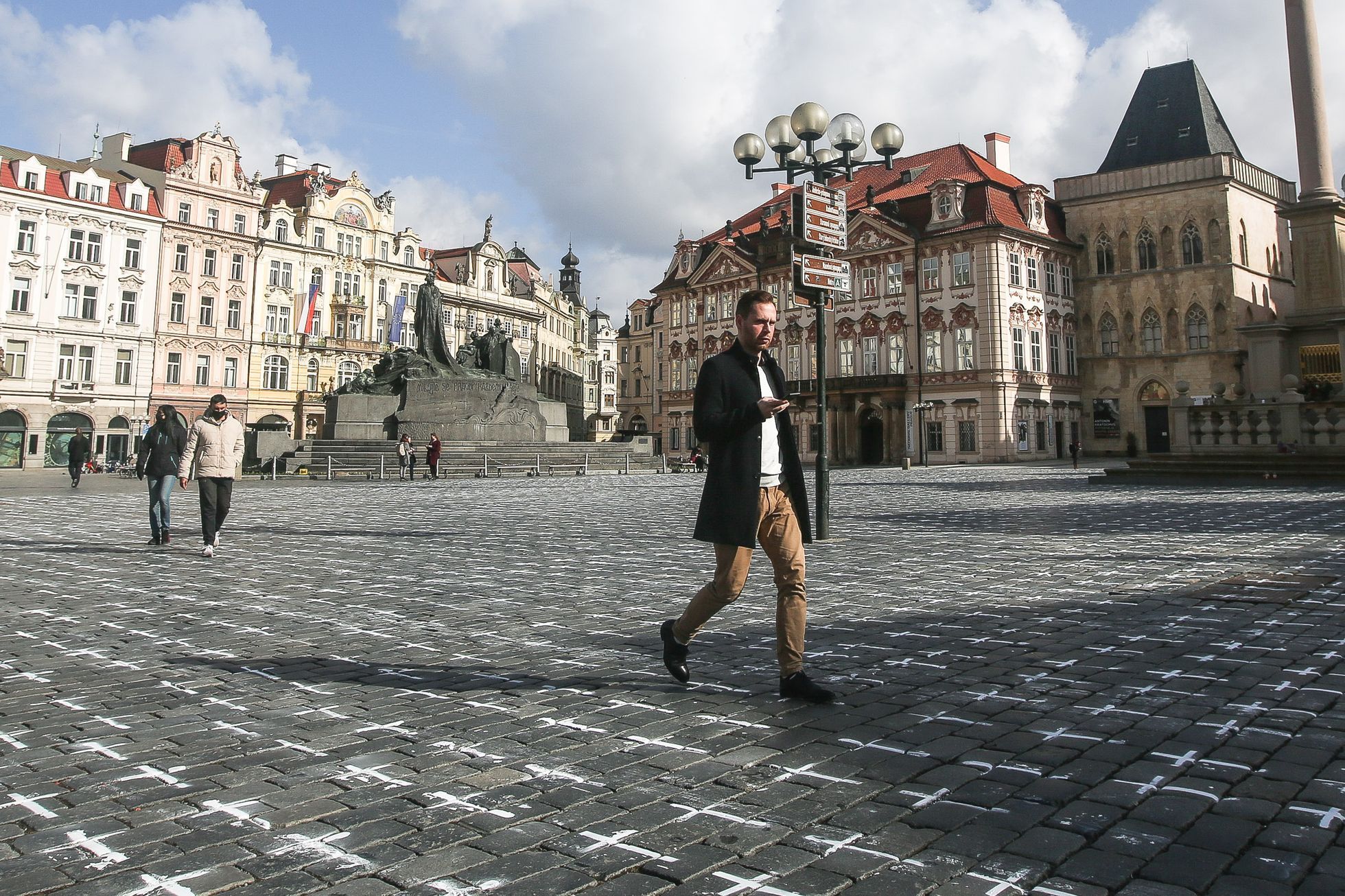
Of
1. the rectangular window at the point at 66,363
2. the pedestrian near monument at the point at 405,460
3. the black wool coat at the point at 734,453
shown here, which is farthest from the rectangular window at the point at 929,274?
the black wool coat at the point at 734,453

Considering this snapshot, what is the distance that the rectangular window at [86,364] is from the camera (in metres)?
51.8

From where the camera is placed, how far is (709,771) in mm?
3570

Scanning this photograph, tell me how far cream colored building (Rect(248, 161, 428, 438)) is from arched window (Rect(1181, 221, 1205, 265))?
47552 millimetres

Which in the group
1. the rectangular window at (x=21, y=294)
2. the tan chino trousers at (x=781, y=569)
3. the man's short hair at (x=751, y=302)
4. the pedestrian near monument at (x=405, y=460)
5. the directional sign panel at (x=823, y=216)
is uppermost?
the rectangular window at (x=21, y=294)

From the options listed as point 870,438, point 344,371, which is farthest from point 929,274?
point 344,371

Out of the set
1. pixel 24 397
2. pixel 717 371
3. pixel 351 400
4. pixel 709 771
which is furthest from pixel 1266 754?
pixel 24 397

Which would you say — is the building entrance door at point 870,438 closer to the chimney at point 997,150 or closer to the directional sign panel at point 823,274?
the chimney at point 997,150

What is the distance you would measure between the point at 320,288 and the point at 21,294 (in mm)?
17171

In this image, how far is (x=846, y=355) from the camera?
57.2 m

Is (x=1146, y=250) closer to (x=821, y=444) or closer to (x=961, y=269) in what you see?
(x=961, y=269)

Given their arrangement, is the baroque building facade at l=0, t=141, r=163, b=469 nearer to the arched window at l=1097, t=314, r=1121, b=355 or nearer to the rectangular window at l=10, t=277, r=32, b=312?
the rectangular window at l=10, t=277, r=32, b=312

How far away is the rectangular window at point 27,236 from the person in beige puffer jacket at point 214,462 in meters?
48.7

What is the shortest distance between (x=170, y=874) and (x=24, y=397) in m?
56.2

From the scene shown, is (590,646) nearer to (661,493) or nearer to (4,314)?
(661,493)
